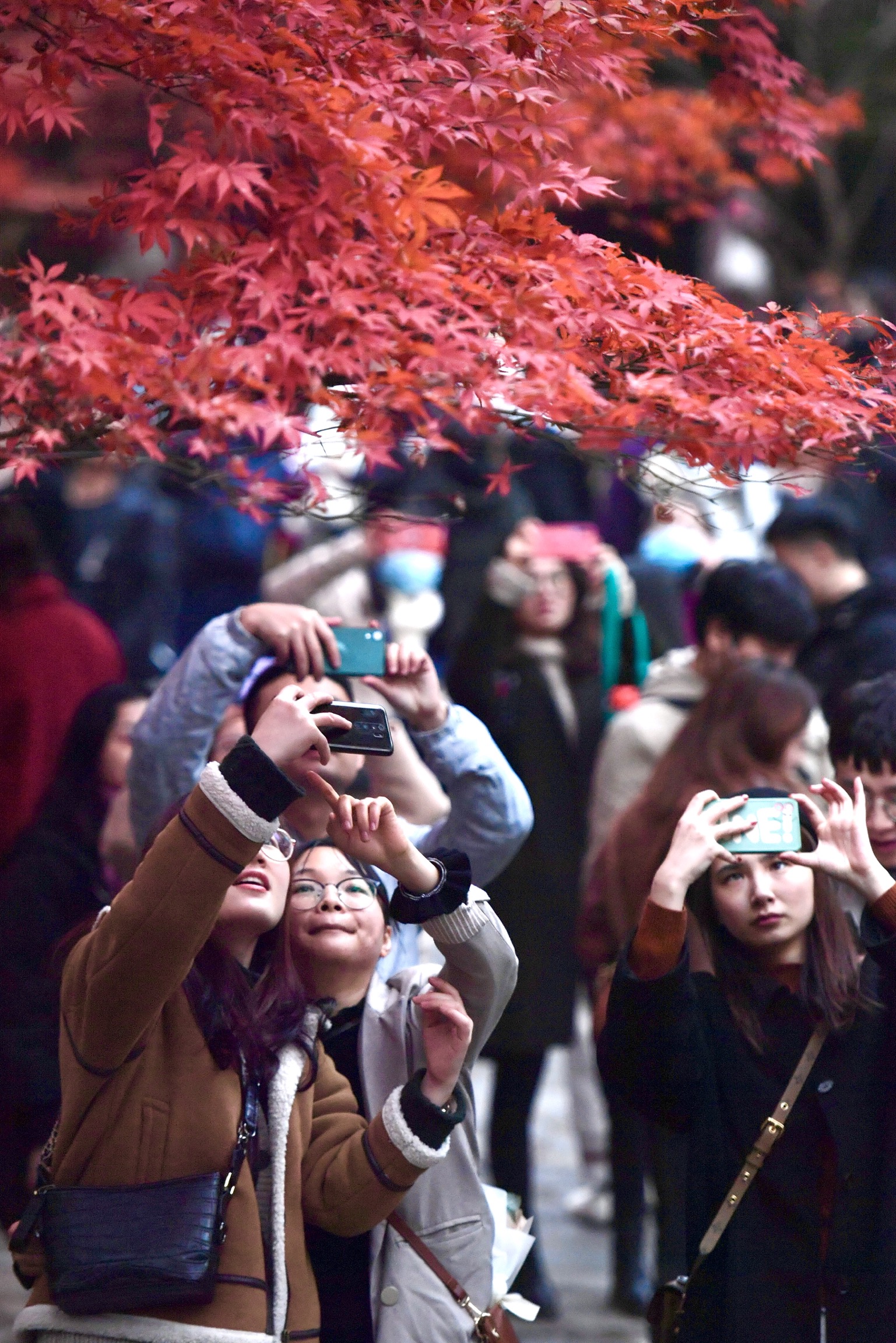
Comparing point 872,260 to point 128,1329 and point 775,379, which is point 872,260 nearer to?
point 775,379

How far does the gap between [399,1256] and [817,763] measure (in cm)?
210

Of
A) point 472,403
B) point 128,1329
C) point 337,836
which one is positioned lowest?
point 128,1329

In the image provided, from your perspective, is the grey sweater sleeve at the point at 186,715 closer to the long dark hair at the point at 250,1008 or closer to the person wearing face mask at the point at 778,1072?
the long dark hair at the point at 250,1008

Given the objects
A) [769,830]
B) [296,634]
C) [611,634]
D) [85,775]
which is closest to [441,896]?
[769,830]

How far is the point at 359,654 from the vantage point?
3.19 m

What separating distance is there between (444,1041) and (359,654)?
0.95 m

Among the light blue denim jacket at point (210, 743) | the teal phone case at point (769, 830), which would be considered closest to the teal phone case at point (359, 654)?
the light blue denim jacket at point (210, 743)

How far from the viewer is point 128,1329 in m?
2.31

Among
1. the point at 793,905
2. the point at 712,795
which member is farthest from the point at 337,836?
the point at 793,905

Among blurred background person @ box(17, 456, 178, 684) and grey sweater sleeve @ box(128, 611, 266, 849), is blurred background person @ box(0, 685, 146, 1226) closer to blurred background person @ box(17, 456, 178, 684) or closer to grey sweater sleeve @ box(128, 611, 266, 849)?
grey sweater sleeve @ box(128, 611, 266, 849)

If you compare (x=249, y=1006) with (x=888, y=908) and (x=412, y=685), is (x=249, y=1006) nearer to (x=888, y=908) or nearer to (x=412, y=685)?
(x=412, y=685)

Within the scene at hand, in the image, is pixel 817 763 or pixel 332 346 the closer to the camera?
pixel 332 346

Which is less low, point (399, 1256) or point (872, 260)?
point (399, 1256)

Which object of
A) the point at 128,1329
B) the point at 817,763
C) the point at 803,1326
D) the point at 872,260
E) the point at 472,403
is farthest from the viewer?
the point at 872,260
